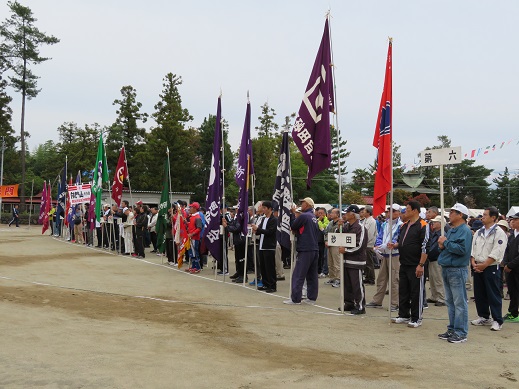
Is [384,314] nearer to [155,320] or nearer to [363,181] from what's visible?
[155,320]

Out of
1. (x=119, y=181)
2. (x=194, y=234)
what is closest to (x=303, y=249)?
(x=194, y=234)

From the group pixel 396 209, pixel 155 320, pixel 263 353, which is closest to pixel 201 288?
pixel 155 320

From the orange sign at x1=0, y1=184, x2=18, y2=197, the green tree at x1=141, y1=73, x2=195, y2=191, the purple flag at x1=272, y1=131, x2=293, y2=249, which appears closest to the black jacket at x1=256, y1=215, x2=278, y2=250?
the purple flag at x1=272, y1=131, x2=293, y2=249

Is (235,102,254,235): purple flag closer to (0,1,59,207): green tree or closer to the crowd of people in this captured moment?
the crowd of people

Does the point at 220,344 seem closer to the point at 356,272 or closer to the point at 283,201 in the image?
the point at 356,272

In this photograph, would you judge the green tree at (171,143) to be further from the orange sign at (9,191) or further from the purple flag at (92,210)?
the purple flag at (92,210)

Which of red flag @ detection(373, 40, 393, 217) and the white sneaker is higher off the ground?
red flag @ detection(373, 40, 393, 217)

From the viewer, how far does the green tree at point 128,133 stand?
2067 inches

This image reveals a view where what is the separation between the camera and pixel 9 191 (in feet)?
170

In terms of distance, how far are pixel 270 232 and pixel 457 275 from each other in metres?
4.80

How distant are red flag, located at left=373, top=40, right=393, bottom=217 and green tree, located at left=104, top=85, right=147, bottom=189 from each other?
44923 mm

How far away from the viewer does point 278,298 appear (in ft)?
35.3

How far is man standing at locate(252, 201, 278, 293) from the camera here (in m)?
11.4

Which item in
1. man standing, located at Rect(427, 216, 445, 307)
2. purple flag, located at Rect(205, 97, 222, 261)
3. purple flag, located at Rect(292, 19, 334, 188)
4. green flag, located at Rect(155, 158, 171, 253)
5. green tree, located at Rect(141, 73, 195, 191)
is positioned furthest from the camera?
green tree, located at Rect(141, 73, 195, 191)
